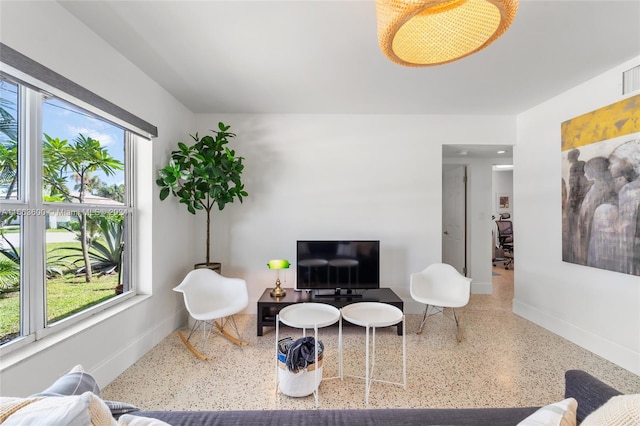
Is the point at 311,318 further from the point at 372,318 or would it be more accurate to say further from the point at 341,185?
the point at 341,185

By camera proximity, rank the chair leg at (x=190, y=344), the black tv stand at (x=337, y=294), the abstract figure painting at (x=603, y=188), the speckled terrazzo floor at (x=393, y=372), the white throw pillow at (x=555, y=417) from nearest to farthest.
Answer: the white throw pillow at (x=555, y=417)
the speckled terrazzo floor at (x=393, y=372)
the abstract figure painting at (x=603, y=188)
the chair leg at (x=190, y=344)
the black tv stand at (x=337, y=294)

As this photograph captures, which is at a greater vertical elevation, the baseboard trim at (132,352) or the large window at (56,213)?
the large window at (56,213)

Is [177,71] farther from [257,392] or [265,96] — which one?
[257,392]

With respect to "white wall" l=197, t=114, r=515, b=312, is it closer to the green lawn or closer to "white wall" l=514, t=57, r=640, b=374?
"white wall" l=514, t=57, r=640, b=374

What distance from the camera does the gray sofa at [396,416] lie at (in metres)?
0.98

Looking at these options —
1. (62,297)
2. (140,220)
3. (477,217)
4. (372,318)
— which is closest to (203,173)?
(140,220)

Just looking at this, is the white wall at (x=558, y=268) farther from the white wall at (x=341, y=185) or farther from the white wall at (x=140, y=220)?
the white wall at (x=140, y=220)

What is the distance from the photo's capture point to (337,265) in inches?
119

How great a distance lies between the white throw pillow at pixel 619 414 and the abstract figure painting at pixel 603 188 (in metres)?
2.27

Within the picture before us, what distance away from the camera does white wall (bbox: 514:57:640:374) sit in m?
2.26

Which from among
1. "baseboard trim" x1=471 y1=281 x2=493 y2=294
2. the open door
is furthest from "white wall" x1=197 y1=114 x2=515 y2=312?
"baseboard trim" x1=471 y1=281 x2=493 y2=294

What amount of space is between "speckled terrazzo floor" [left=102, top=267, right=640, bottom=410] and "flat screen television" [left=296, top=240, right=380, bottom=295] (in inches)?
19.6

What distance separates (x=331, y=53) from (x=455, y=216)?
348 cm

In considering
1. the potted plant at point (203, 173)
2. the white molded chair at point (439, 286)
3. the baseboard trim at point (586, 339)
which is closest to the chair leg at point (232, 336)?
the potted plant at point (203, 173)
